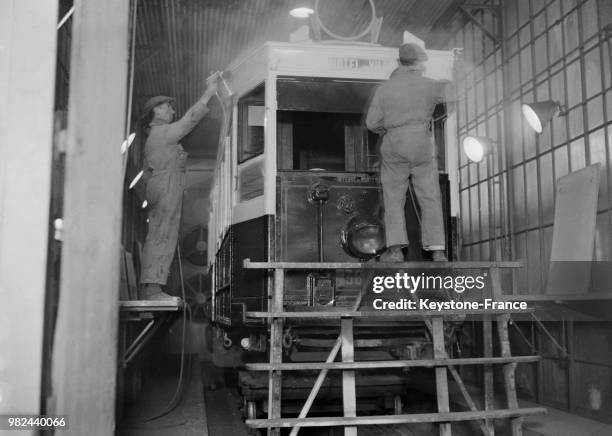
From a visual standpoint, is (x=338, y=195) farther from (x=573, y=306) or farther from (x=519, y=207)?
(x=519, y=207)

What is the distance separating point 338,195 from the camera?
16.0 feet

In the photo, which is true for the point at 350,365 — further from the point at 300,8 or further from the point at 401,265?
the point at 300,8

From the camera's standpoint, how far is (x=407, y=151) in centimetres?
430

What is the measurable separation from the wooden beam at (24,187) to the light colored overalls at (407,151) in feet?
7.59

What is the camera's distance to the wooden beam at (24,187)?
2508 millimetres

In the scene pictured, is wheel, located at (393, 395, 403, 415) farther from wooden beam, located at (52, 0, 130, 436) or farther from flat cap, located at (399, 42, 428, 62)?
wooden beam, located at (52, 0, 130, 436)

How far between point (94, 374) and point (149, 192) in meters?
2.09

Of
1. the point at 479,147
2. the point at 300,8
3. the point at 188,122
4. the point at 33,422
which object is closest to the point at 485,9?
the point at 479,147

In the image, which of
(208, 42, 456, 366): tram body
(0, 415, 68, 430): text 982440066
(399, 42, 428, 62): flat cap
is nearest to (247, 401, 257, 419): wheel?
(208, 42, 456, 366): tram body

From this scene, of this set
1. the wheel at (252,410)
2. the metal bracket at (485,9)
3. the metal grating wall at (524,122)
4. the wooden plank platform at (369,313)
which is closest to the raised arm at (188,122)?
the wooden plank platform at (369,313)

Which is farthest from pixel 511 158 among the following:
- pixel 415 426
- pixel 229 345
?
pixel 229 345

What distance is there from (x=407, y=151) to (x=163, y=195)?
1.67 m

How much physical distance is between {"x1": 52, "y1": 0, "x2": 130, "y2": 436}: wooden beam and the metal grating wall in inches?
149

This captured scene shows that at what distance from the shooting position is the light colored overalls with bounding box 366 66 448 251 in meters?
4.30
